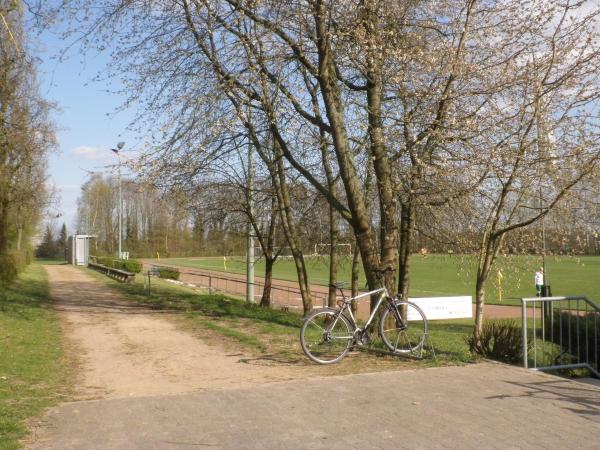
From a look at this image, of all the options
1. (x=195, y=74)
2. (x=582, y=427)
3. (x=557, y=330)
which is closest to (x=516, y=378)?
(x=582, y=427)

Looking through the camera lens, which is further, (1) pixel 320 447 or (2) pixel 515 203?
(2) pixel 515 203

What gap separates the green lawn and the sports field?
25.7ft

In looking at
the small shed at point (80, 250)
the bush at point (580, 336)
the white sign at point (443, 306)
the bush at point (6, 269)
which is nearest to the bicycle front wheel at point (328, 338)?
the white sign at point (443, 306)

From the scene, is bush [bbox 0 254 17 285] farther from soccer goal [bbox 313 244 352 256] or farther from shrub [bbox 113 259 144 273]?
shrub [bbox 113 259 144 273]

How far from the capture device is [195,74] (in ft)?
41.8

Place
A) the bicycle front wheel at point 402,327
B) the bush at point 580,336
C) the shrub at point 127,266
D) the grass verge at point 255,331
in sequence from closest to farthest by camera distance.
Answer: the bicycle front wheel at point 402,327 < the grass verge at point 255,331 < the bush at point 580,336 < the shrub at point 127,266

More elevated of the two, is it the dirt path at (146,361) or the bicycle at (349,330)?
the bicycle at (349,330)

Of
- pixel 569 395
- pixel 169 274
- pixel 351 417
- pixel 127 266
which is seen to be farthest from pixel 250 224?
pixel 127 266

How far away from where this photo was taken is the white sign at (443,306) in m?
9.43

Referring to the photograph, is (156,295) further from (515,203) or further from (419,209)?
(515,203)

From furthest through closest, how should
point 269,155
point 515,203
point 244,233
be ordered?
point 244,233
point 269,155
point 515,203

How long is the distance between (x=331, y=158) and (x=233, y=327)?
450 cm

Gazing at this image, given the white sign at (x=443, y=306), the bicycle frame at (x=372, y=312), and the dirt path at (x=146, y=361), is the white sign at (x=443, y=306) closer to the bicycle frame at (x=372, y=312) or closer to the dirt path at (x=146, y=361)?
the bicycle frame at (x=372, y=312)

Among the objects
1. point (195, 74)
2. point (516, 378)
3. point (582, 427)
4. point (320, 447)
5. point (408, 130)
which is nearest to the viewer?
point (320, 447)
